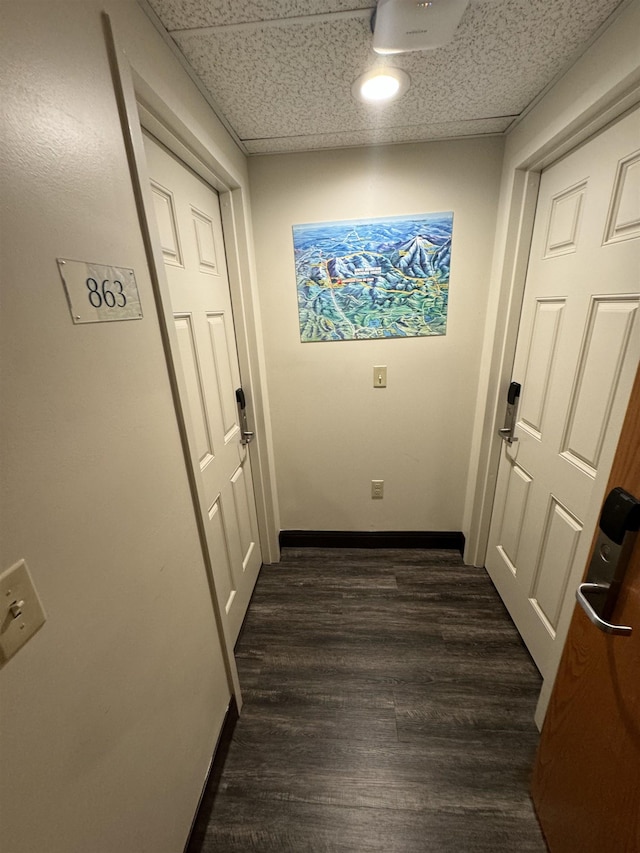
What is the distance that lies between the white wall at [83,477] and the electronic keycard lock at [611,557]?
1008 millimetres

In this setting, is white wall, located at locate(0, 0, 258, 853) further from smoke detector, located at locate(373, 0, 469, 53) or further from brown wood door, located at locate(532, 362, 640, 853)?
brown wood door, located at locate(532, 362, 640, 853)

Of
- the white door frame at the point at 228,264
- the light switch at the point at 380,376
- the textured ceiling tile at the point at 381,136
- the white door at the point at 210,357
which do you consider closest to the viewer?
the white door frame at the point at 228,264

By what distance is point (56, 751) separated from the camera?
0.54m

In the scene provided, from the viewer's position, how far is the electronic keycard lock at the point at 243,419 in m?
1.70

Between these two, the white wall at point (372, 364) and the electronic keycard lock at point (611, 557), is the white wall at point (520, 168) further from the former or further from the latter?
the electronic keycard lock at point (611, 557)

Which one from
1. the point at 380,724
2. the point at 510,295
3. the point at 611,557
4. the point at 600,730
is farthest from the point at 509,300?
the point at 380,724

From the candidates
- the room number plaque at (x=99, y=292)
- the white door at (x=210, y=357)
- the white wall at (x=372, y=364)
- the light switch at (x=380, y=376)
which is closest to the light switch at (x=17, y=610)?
the room number plaque at (x=99, y=292)

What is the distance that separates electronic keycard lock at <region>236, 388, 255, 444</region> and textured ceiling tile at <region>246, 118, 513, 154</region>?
1.13 meters

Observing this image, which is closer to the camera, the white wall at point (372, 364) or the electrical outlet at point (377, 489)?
the white wall at point (372, 364)

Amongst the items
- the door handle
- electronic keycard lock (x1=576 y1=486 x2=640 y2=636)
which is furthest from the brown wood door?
the door handle

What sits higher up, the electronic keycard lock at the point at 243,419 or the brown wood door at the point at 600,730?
the electronic keycard lock at the point at 243,419

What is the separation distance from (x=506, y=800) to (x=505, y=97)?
246 centimetres

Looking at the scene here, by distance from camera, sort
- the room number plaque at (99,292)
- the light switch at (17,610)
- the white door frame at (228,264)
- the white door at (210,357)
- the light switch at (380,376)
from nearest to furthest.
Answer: the light switch at (17,610) < the room number plaque at (99,292) < the white door frame at (228,264) < the white door at (210,357) < the light switch at (380,376)

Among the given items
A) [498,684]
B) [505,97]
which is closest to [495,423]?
[498,684]
